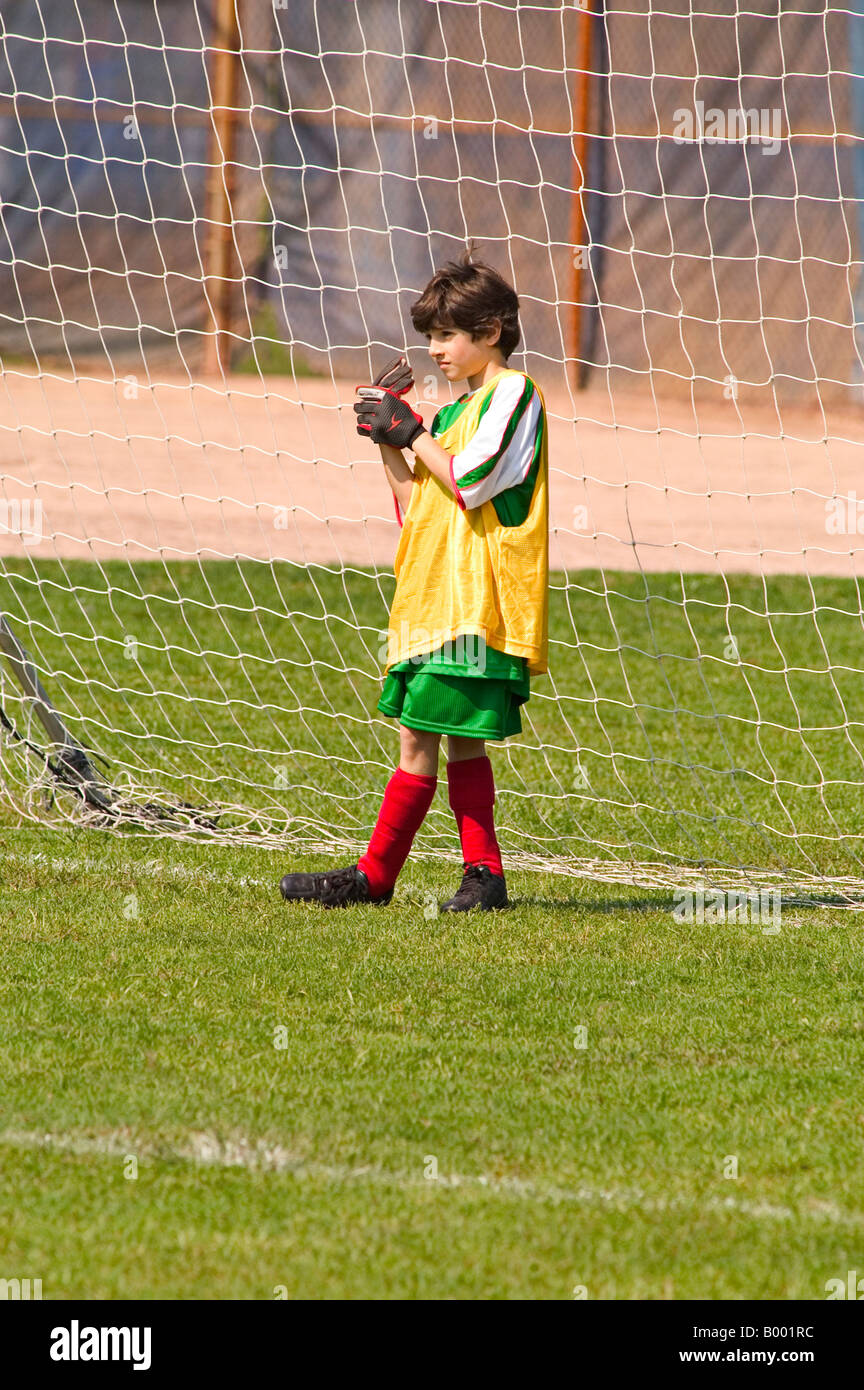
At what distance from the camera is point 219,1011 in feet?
12.2

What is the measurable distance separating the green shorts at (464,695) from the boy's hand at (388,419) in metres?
0.54

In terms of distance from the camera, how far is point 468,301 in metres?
4.28

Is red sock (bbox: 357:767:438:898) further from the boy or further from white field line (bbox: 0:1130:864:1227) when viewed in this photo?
white field line (bbox: 0:1130:864:1227)

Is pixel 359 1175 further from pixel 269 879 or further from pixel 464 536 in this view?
A: pixel 269 879

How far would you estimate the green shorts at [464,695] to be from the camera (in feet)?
14.1

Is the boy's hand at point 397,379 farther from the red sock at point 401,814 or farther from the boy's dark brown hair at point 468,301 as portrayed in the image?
the red sock at point 401,814

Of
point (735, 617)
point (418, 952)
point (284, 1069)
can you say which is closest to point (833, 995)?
point (418, 952)

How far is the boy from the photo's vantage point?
167 inches

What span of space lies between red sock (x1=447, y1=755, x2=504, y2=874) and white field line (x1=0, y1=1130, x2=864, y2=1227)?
1619 mm

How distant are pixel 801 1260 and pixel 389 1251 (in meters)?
0.63

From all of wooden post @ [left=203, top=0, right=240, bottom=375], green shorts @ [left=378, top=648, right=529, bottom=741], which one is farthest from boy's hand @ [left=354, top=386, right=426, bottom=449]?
wooden post @ [left=203, top=0, right=240, bottom=375]

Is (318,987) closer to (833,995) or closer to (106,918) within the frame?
(106,918)

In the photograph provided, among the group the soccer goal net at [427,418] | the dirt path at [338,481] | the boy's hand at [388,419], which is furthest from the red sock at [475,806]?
the dirt path at [338,481]

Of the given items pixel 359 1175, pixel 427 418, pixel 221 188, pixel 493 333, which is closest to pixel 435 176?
pixel 221 188
